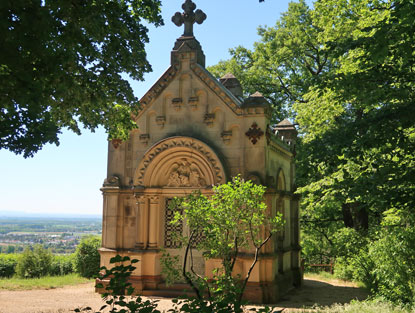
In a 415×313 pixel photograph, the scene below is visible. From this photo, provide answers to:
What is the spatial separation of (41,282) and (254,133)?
10.5 m

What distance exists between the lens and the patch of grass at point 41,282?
56.2ft

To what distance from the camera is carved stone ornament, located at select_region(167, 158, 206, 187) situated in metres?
15.2

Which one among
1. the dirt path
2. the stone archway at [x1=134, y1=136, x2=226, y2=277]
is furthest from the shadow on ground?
the stone archway at [x1=134, y1=136, x2=226, y2=277]

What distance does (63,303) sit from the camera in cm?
1379

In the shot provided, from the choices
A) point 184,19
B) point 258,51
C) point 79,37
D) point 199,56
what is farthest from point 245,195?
point 258,51

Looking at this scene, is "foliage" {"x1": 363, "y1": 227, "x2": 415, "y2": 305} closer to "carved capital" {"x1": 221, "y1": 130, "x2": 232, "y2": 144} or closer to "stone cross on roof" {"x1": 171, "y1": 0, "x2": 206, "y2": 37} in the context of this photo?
"carved capital" {"x1": 221, "y1": 130, "x2": 232, "y2": 144}

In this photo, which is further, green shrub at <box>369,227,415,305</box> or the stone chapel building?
the stone chapel building

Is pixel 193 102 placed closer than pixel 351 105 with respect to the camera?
Yes

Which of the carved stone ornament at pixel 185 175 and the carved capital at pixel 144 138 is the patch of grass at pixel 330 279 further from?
the carved capital at pixel 144 138

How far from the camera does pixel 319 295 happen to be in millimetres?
16344

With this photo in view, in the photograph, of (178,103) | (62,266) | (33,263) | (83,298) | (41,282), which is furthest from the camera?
(62,266)

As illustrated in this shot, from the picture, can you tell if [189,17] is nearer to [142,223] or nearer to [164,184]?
[164,184]

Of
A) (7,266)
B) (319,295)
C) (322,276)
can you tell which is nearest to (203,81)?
(319,295)

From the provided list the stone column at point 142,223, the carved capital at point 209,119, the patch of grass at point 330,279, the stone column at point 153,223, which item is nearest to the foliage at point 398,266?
the patch of grass at point 330,279
